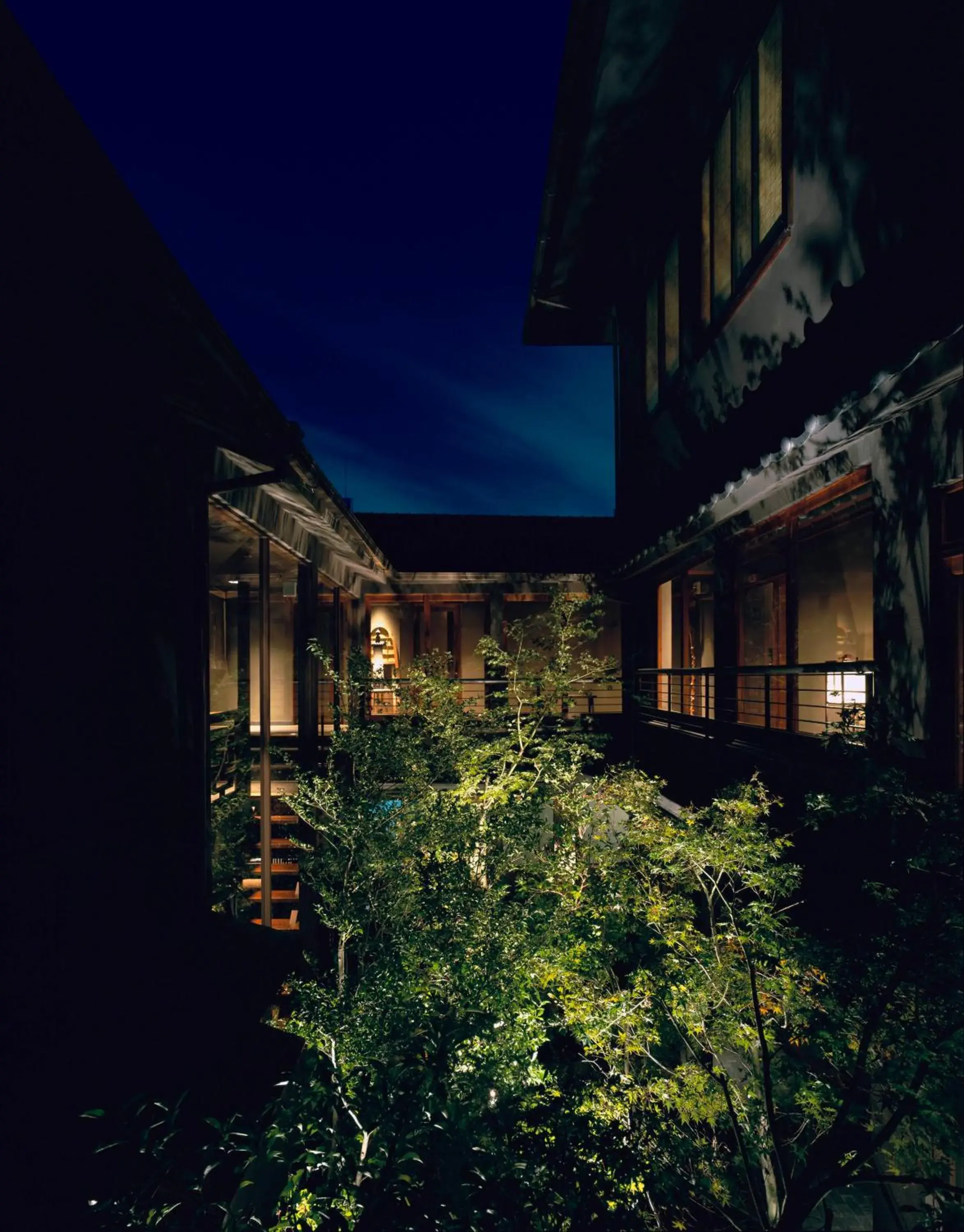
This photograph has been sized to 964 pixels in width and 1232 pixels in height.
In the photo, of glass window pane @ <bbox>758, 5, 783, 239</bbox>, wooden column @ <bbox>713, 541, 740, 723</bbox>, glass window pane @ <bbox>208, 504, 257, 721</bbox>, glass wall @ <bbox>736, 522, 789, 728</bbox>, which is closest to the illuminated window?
glass wall @ <bbox>736, 522, 789, 728</bbox>

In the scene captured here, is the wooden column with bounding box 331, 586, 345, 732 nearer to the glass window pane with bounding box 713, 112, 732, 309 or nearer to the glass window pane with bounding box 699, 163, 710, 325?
the glass window pane with bounding box 699, 163, 710, 325

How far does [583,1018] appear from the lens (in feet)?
14.5

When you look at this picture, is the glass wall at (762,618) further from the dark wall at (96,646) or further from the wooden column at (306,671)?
the dark wall at (96,646)

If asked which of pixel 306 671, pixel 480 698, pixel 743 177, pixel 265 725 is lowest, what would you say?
pixel 480 698

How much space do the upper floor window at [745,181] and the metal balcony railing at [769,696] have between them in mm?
4134

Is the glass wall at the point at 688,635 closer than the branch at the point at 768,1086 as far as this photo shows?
No

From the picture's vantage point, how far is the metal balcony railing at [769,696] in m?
5.46

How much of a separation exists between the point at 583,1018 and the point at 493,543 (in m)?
13.2

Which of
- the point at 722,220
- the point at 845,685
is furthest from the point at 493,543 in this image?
the point at 845,685

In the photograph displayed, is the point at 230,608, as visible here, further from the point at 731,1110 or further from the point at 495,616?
the point at 495,616

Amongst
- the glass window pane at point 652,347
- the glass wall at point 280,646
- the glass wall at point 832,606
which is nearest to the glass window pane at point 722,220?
the glass window pane at point 652,347

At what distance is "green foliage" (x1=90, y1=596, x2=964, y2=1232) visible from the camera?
2303 mm

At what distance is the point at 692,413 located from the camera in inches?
338

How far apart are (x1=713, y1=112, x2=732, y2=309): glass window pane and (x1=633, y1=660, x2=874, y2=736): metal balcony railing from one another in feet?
A: 14.3
